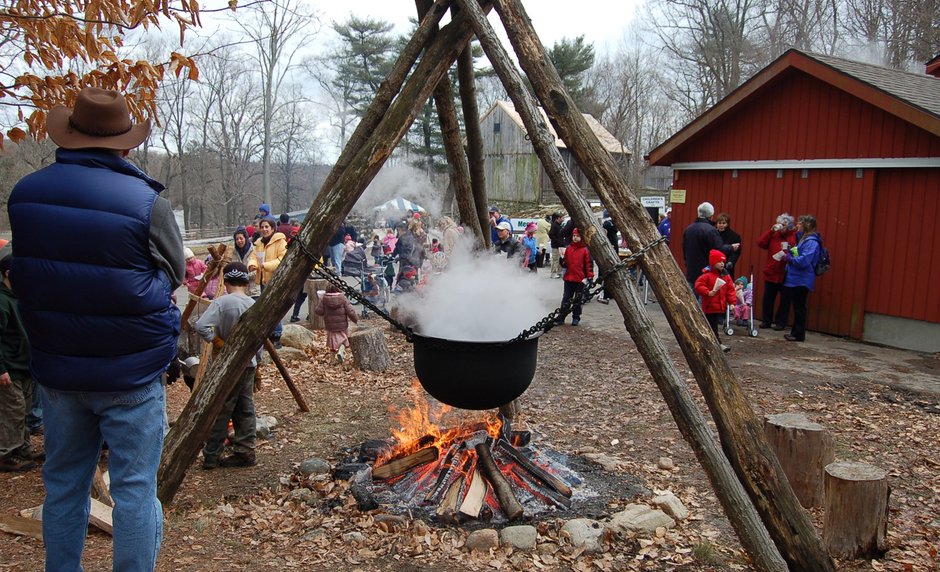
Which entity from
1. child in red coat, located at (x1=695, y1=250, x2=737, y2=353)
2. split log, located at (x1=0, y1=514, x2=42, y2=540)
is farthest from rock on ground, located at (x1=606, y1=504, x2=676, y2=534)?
child in red coat, located at (x1=695, y1=250, x2=737, y2=353)

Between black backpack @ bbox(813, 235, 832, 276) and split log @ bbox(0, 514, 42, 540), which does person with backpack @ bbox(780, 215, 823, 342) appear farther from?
split log @ bbox(0, 514, 42, 540)

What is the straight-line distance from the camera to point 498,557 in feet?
13.5

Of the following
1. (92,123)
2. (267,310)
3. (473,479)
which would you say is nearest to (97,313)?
(92,123)

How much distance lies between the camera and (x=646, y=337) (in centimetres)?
383

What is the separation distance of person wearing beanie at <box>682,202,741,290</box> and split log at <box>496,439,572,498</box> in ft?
19.5

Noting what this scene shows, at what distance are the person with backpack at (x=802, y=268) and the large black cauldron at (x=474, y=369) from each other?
7.65 m

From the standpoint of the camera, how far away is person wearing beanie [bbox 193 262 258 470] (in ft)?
18.1

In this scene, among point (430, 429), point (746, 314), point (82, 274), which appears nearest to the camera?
point (82, 274)

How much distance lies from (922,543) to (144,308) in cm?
496

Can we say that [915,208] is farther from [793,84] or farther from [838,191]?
[793,84]

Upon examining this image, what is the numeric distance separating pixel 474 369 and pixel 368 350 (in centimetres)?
495

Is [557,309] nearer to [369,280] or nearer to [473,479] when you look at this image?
[473,479]

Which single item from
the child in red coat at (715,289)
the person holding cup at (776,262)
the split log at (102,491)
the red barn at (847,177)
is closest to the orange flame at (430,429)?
the split log at (102,491)

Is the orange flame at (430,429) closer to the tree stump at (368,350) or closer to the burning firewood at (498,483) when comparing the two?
the burning firewood at (498,483)
